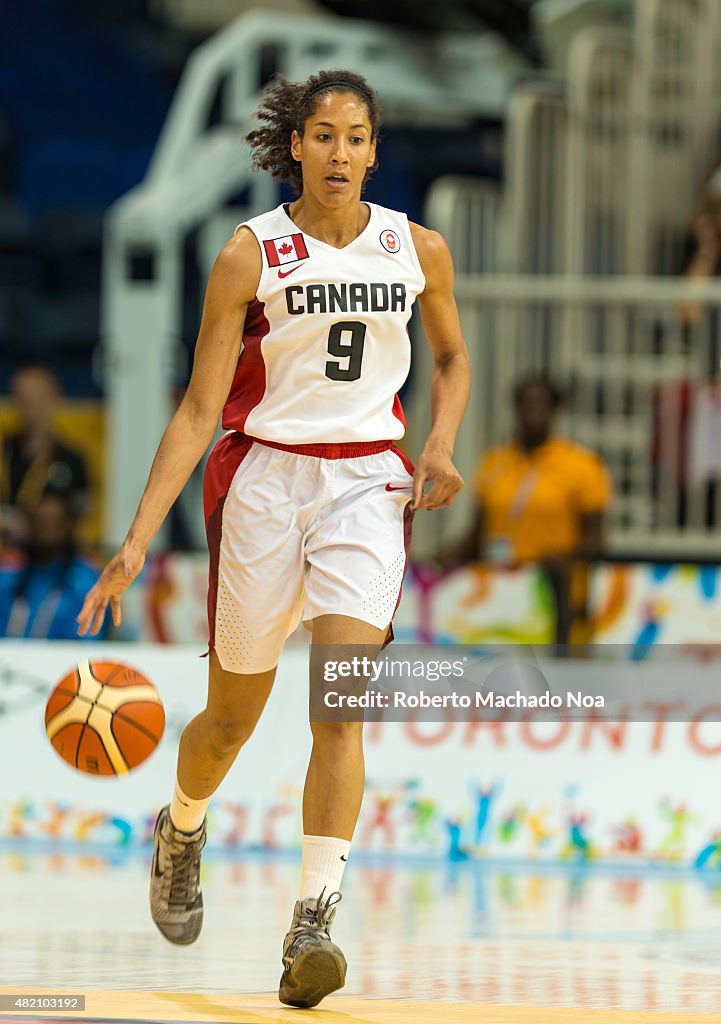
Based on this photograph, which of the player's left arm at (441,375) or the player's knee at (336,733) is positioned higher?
the player's left arm at (441,375)

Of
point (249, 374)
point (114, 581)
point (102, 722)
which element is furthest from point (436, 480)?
point (102, 722)

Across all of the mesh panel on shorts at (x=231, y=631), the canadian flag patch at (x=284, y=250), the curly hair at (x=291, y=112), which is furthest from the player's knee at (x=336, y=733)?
the curly hair at (x=291, y=112)

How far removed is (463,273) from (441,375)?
635 centimetres

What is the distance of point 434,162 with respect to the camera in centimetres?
1586

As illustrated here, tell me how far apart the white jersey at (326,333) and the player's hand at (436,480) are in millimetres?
165

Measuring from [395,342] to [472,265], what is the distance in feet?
22.4

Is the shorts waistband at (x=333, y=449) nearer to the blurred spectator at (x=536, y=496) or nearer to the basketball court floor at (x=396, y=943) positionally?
the basketball court floor at (x=396, y=943)

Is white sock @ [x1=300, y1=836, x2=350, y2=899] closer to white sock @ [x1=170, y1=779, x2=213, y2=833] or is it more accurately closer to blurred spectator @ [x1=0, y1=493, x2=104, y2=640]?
white sock @ [x1=170, y1=779, x2=213, y2=833]

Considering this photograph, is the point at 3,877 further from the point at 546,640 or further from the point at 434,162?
the point at 434,162

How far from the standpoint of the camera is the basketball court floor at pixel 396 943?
4945 mm

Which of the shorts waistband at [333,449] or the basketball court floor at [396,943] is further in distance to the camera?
the shorts waistband at [333,449]

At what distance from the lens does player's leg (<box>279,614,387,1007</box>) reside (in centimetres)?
485

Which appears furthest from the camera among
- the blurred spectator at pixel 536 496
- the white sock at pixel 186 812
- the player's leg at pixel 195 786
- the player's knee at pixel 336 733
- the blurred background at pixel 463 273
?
the blurred spectator at pixel 536 496

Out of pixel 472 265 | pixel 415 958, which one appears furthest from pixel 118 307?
pixel 415 958
